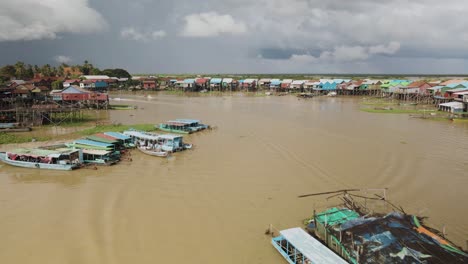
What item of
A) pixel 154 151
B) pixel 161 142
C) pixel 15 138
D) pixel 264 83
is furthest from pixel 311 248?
pixel 264 83

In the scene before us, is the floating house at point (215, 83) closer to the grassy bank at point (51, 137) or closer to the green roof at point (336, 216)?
the grassy bank at point (51, 137)

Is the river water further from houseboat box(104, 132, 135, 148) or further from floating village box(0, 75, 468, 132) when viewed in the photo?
floating village box(0, 75, 468, 132)

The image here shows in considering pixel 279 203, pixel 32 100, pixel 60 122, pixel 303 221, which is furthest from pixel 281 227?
pixel 32 100

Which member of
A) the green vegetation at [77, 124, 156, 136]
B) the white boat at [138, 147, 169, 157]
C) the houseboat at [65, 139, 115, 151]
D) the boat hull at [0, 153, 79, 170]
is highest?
the green vegetation at [77, 124, 156, 136]

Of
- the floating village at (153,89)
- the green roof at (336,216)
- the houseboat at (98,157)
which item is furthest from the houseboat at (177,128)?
the green roof at (336,216)

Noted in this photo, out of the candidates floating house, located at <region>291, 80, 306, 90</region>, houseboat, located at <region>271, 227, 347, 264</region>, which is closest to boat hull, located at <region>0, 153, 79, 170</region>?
houseboat, located at <region>271, 227, 347, 264</region>
